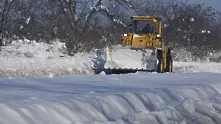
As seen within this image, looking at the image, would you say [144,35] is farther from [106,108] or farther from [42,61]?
[106,108]

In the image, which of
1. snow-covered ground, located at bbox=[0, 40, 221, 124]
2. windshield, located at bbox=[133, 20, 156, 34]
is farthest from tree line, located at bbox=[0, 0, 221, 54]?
snow-covered ground, located at bbox=[0, 40, 221, 124]

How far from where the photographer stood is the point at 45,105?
6.41m

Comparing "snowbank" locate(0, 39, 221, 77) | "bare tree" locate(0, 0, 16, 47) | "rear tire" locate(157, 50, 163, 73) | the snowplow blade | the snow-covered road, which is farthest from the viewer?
"bare tree" locate(0, 0, 16, 47)

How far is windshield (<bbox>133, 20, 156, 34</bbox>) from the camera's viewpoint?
1029 inches

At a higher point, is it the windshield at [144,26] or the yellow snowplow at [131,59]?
the windshield at [144,26]

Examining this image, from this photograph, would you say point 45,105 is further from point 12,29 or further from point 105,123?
point 12,29

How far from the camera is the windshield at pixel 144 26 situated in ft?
85.8

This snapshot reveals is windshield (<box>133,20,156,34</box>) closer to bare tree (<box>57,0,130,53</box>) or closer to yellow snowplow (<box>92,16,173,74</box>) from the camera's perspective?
yellow snowplow (<box>92,16,173,74</box>)

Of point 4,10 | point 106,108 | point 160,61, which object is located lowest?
point 106,108

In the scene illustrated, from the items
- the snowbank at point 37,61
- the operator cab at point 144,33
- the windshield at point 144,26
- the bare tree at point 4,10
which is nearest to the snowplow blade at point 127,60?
the snowbank at point 37,61

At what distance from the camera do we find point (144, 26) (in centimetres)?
2639

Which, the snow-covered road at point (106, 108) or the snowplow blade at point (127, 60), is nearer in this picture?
the snow-covered road at point (106, 108)

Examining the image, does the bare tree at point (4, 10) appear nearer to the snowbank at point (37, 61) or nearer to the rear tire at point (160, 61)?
the snowbank at point (37, 61)

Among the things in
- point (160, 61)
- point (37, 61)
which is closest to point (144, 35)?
point (160, 61)
